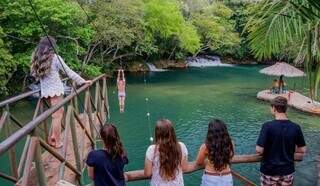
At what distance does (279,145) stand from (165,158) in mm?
1116

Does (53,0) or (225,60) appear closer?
(53,0)

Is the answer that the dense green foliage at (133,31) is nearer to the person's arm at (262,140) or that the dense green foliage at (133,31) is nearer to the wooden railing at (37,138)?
the person's arm at (262,140)

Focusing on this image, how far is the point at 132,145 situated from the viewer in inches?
647

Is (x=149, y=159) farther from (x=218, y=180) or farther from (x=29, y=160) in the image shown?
(x=29, y=160)

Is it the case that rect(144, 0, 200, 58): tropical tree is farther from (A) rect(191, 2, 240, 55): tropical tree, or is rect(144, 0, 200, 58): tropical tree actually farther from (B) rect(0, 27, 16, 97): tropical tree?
(B) rect(0, 27, 16, 97): tropical tree

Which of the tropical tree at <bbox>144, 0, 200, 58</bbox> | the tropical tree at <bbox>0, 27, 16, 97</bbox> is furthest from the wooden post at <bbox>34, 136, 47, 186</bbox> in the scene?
the tropical tree at <bbox>144, 0, 200, 58</bbox>

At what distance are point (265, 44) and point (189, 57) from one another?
44.6 meters

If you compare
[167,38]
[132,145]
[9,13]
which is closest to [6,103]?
[132,145]

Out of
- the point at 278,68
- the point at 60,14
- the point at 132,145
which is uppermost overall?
the point at 60,14

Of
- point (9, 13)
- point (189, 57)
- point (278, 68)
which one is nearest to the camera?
point (9, 13)

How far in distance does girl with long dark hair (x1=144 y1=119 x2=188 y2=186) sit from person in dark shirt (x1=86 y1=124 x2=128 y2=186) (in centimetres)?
31

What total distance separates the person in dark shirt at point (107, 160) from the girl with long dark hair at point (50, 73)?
195cm

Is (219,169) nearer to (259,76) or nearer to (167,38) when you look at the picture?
(259,76)

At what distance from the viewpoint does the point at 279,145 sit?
13.5 ft
